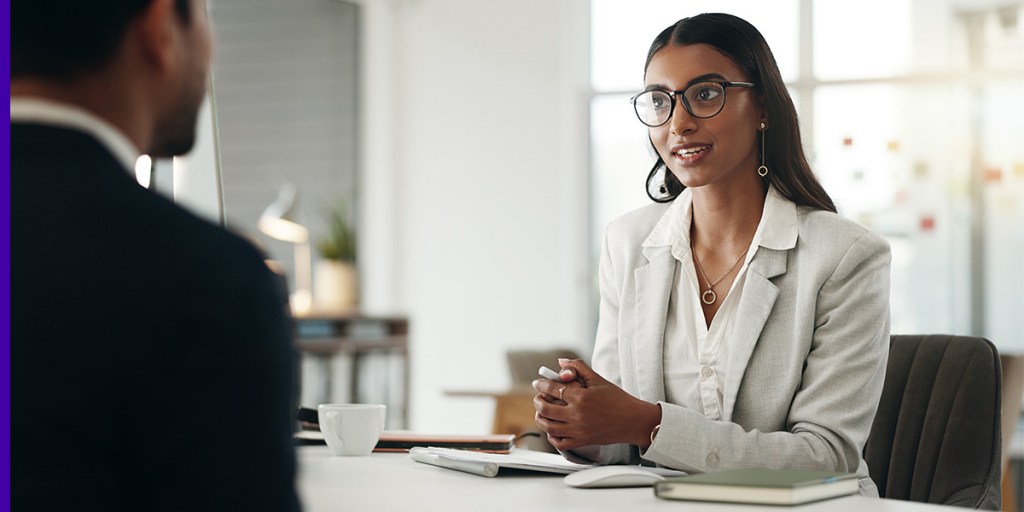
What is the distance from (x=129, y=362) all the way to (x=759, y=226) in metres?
1.36

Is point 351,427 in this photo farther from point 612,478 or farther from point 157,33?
point 157,33

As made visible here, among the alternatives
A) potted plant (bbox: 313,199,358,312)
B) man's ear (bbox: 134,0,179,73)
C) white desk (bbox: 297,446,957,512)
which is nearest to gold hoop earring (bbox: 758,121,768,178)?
white desk (bbox: 297,446,957,512)

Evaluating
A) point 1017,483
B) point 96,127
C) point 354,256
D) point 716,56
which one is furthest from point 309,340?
point 96,127

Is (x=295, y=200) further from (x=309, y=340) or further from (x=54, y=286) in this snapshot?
(x=54, y=286)

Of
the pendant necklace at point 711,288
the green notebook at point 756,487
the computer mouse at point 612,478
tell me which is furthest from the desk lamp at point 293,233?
the green notebook at point 756,487

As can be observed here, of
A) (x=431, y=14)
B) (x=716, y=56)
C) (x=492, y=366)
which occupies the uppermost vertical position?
(x=431, y=14)

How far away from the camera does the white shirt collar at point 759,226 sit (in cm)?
186

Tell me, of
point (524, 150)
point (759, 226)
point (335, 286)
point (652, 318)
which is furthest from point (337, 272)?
point (759, 226)

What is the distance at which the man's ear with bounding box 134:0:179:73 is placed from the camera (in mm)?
803

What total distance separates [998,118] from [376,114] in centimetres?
356

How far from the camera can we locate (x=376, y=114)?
678 centimetres

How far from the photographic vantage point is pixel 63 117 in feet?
2.50

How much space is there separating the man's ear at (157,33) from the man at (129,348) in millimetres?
83

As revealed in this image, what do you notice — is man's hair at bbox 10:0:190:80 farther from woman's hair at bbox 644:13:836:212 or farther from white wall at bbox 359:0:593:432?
white wall at bbox 359:0:593:432
